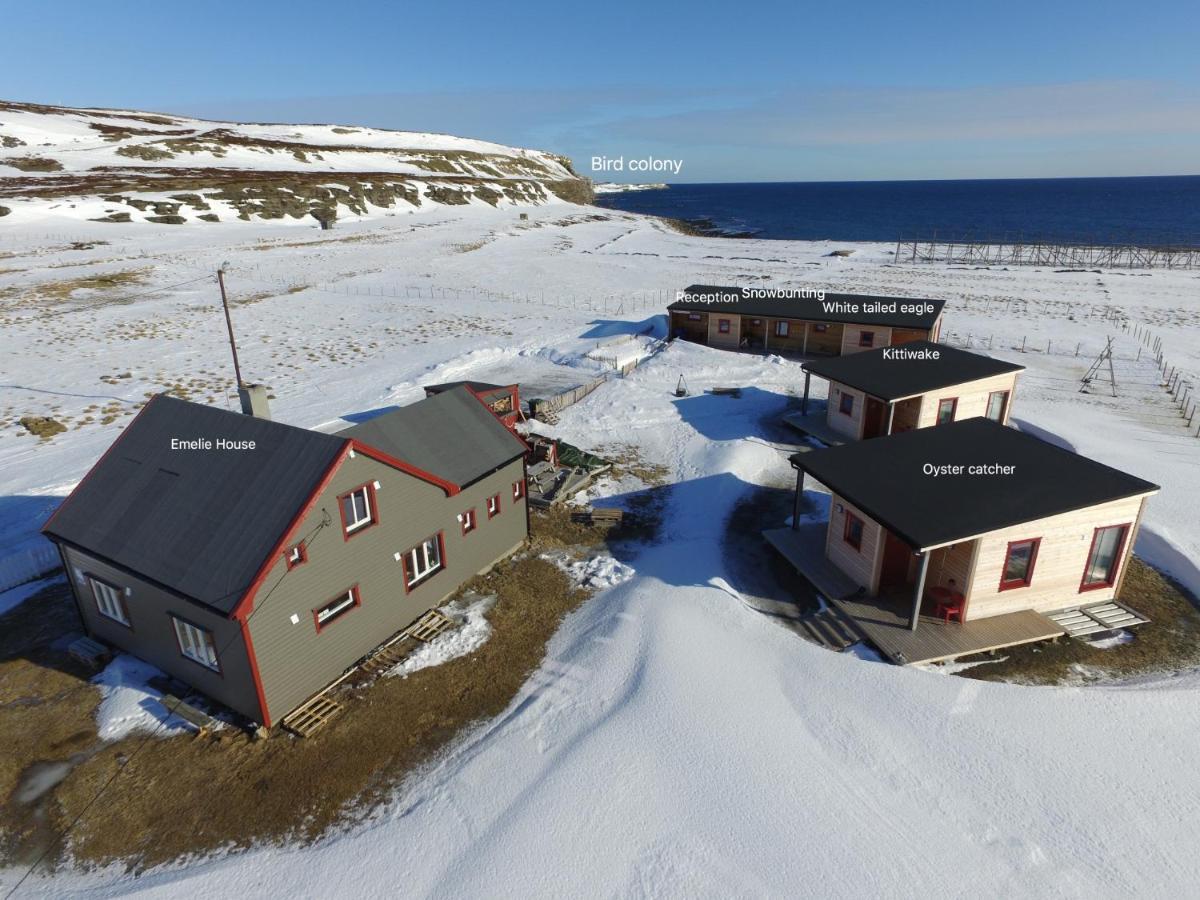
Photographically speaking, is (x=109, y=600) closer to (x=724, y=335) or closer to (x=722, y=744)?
(x=722, y=744)

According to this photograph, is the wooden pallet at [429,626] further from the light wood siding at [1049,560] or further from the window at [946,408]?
the window at [946,408]

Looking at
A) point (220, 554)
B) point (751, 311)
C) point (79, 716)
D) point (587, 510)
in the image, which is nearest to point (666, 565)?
point (587, 510)

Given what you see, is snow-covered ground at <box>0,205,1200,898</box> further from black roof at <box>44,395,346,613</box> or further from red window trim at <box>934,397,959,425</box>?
black roof at <box>44,395,346,613</box>

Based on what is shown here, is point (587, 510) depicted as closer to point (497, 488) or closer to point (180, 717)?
point (497, 488)

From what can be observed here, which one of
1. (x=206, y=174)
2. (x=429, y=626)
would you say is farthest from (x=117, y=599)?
(x=206, y=174)

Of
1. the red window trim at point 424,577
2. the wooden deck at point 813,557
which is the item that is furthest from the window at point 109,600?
the wooden deck at point 813,557
